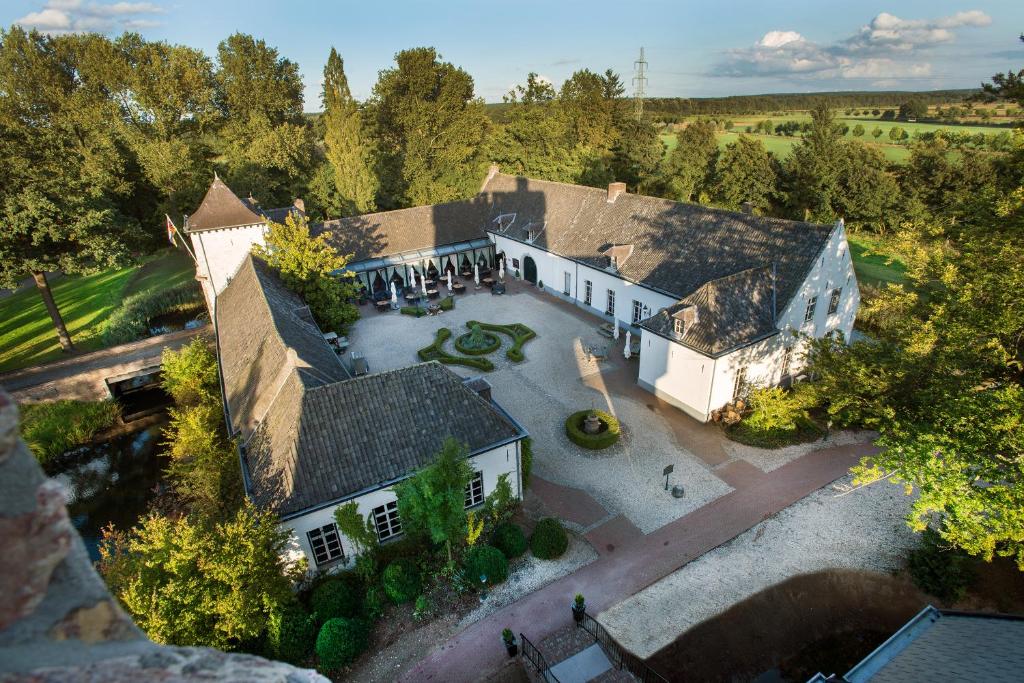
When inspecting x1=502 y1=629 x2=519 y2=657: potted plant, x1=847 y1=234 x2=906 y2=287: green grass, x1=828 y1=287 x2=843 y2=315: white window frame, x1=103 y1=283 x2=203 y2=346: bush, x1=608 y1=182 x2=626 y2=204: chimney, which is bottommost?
x1=502 y1=629 x2=519 y2=657: potted plant

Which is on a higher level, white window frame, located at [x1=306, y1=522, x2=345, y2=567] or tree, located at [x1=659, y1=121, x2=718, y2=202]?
tree, located at [x1=659, y1=121, x2=718, y2=202]

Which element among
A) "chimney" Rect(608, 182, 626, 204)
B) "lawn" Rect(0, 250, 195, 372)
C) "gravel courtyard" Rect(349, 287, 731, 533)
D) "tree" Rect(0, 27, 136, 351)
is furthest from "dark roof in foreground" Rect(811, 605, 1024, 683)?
"lawn" Rect(0, 250, 195, 372)

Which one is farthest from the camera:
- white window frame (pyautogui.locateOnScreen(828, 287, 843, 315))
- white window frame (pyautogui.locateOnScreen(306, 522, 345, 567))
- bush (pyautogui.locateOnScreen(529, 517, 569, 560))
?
white window frame (pyautogui.locateOnScreen(828, 287, 843, 315))

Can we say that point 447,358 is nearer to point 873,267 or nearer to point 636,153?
point 873,267

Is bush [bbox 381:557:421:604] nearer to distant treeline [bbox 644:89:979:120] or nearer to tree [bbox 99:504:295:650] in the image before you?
tree [bbox 99:504:295:650]

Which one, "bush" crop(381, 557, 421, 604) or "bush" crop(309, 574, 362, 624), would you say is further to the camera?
"bush" crop(381, 557, 421, 604)

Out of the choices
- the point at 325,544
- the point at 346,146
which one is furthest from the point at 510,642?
the point at 346,146
